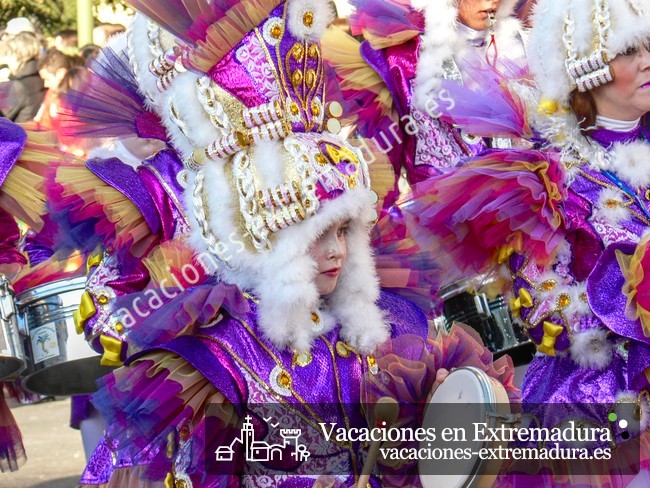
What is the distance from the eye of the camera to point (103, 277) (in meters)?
4.01

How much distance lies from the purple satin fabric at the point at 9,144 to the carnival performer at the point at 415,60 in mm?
1545

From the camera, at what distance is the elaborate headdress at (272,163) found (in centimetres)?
321

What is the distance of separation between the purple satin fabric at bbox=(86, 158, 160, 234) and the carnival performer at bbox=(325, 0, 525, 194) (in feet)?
4.69

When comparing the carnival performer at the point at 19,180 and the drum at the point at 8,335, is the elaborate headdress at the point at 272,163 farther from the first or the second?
the drum at the point at 8,335

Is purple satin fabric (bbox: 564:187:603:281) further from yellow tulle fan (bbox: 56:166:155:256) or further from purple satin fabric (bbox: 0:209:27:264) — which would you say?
purple satin fabric (bbox: 0:209:27:264)

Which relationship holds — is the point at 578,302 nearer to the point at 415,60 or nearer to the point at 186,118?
the point at 186,118

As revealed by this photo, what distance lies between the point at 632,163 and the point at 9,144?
194 centimetres

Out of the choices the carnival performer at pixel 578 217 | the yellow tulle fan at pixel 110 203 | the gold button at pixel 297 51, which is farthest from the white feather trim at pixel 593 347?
the yellow tulle fan at pixel 110 203

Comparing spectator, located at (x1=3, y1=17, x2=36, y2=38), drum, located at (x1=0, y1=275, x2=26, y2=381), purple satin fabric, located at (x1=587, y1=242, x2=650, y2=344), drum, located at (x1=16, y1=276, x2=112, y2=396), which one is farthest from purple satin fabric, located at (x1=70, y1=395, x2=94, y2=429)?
spectator, located at (x1=3, y1=17, x2=36, y2=38)

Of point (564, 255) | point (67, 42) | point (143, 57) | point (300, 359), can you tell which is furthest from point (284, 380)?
point (67, 42)

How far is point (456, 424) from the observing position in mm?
2756

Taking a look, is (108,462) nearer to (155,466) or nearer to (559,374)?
(155,466)

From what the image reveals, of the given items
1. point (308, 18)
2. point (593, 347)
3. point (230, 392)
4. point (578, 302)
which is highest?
point (308, 18)

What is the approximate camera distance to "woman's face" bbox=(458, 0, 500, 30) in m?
5.25
